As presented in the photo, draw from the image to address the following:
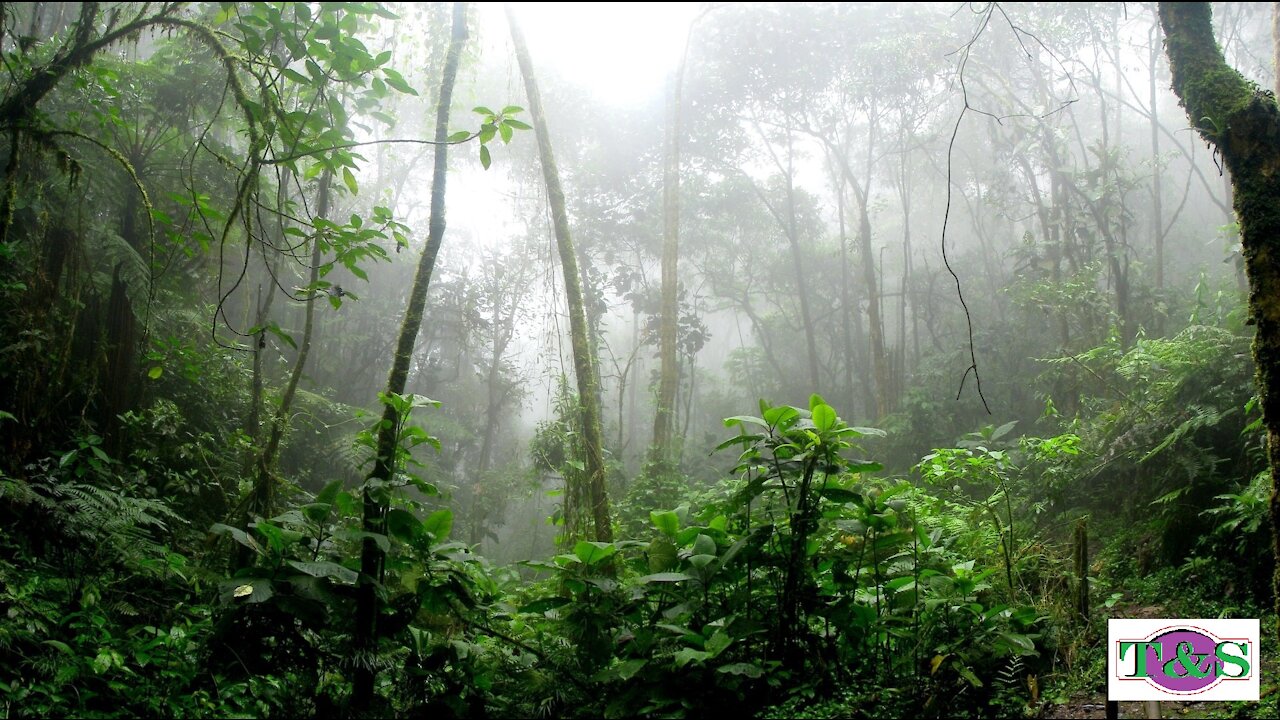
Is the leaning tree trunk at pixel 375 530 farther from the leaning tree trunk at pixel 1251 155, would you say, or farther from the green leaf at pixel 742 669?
the leaning tree trunk at pixel 1251 155

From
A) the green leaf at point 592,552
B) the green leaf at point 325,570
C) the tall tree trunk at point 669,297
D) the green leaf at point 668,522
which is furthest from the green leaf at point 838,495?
the tall tree trunk at point 669,297

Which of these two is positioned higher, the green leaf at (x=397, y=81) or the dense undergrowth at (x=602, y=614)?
the green leaf at (x=397, y=81)

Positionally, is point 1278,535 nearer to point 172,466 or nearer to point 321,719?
point 321,719

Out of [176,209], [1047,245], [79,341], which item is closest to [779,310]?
[1047,245]

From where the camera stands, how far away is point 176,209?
7.68 metres

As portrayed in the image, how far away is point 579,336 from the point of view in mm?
6223

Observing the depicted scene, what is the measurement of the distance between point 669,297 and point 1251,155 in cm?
1010

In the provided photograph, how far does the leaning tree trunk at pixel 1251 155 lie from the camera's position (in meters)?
2.67

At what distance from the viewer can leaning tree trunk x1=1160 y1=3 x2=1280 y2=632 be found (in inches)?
105

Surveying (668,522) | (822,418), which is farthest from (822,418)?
(668,522)

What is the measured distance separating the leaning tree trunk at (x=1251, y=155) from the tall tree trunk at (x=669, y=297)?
7.55m

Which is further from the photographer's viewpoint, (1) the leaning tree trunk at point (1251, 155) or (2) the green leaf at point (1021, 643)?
(2) the green leaf at point (1021, 643)

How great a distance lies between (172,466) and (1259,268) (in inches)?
312

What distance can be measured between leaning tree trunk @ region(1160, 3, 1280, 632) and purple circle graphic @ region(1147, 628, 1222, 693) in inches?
12.2
